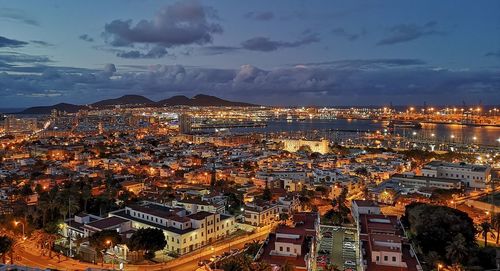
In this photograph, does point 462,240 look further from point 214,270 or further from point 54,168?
point 54,168

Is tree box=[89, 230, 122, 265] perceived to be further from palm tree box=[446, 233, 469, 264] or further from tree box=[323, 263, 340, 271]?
palm tree box=[446, 233, 469, 264]

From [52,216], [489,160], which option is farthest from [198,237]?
[489,160]

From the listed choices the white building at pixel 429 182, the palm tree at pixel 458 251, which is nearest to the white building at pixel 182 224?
the palm tree at pixel 458 251

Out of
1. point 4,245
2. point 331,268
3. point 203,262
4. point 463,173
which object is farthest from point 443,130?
point 4,245

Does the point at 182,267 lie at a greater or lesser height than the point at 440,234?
lesser

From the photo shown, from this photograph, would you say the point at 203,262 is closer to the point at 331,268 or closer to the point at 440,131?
the point at 331,268

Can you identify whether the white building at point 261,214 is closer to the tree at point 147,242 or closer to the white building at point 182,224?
the white building at point 182,224
